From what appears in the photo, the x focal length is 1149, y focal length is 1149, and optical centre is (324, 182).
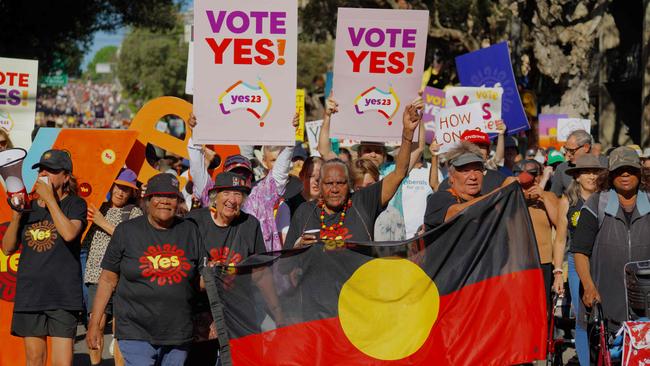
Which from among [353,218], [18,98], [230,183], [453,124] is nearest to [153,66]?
[18,98]

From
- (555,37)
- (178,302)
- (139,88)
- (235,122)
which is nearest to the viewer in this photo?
(178,302)

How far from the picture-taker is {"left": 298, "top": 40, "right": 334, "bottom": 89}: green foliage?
5888cm

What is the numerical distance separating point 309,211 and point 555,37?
1505 centimetres

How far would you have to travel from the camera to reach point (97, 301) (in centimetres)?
699

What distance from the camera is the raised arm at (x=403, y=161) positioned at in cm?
736

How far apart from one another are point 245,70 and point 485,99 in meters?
4.60

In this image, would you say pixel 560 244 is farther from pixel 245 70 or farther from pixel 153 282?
pixel 153 282

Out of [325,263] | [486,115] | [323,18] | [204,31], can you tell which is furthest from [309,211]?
[323,18]

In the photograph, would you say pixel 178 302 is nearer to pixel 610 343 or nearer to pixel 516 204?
pixel 516 204

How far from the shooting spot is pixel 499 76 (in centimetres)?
1526

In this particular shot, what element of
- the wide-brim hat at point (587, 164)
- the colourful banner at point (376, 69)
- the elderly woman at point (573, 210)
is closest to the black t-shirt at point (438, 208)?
the elderly woman at point (573, 210)

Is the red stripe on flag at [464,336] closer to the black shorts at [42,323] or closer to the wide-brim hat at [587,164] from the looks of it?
the black shorts at [42,323]

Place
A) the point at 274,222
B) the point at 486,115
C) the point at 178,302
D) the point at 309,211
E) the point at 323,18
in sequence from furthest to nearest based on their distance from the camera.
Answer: the point at 323,18 → the point at 486,115 → the point at 274,222 → the point at 309,211 → the point at 178,302

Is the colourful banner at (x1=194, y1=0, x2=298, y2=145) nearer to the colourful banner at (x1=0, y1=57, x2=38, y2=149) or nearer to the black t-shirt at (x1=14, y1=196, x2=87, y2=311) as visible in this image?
the black t-shirt at (x1=14, y1=196, x2=87, y2=311)
